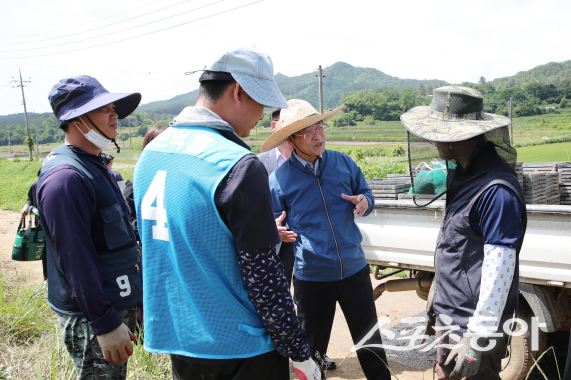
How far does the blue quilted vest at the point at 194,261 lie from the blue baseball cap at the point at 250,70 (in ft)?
0.64

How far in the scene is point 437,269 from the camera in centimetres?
207

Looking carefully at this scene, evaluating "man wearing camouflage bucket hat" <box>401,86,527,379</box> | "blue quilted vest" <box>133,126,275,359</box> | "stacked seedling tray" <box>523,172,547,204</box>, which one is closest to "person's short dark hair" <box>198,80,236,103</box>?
"blue quilted vest" <box>133,126,275,359</box>

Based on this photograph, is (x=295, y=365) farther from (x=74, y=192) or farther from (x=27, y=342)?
(x=27, y=342)

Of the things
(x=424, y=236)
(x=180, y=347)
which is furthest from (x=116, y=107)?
(x=424, y=236)

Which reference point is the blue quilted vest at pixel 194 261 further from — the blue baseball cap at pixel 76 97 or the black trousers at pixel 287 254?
the black trousers at pixel 287 254

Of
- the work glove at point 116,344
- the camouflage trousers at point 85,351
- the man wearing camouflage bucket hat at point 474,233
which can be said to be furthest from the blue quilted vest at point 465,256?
the camouflage trousers at point 85,351

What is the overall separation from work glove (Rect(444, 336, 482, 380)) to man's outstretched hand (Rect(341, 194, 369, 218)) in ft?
3.71

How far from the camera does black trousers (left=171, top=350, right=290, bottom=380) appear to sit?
1386mm

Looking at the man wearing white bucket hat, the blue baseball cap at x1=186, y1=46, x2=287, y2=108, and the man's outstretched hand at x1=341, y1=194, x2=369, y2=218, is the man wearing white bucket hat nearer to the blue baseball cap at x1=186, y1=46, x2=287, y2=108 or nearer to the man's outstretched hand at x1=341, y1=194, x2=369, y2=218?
the man's outstretched hand at x1=341, y1=194, x2=369, y2=218

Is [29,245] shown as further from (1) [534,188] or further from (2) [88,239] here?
(1) [534,188]

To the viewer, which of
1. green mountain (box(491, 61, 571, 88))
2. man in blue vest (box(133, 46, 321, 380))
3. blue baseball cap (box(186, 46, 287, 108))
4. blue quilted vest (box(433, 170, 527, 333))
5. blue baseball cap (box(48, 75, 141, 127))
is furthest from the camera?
green mountain (box(491, 61, 571, 88))

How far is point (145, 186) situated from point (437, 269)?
4.72ft

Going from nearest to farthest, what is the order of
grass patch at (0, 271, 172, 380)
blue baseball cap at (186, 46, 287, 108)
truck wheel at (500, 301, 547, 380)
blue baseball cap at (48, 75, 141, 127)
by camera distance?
1. blue baseball cap at (186, 46, 287, 108)
2. blue baseball cap at (48, 75, 141, 127)
3. truck wheel at (500, 301, 547, 380)
4. grass patch at (0, 271, 172, 380)

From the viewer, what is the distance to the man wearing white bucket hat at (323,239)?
8.98 feet
